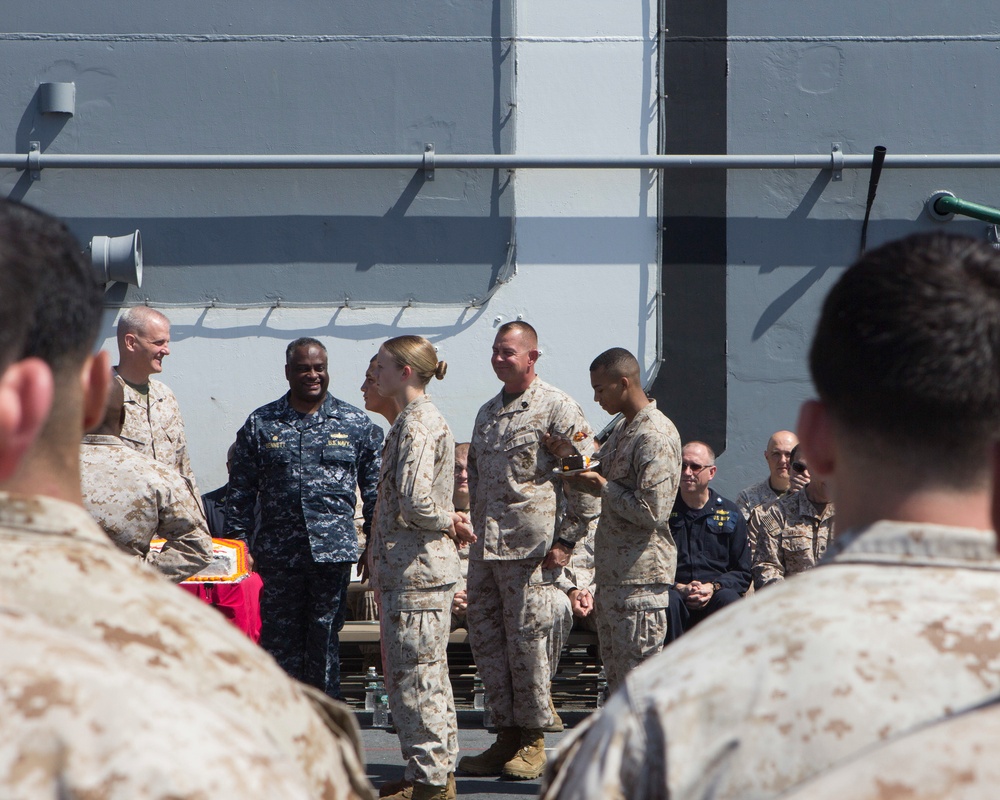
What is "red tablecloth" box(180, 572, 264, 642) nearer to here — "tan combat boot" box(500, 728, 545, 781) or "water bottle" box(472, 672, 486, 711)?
"tan combat boot" box(500, 728, 545, 781)

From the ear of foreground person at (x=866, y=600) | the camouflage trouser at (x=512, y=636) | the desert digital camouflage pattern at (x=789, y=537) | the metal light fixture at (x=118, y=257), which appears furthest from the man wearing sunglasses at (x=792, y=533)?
the ear of foreground person at (x=866, y=600)

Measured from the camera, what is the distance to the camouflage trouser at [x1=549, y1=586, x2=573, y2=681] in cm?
467

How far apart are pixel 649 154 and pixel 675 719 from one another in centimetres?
670

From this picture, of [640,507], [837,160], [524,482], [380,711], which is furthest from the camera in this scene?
[837,160]

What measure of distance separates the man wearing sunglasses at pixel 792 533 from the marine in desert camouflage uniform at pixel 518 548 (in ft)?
3.50

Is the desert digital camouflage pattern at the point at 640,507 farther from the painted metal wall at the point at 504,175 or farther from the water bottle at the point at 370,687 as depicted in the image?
the painted metal wall at the point at 504,175

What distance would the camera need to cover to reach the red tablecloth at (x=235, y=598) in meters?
4.73

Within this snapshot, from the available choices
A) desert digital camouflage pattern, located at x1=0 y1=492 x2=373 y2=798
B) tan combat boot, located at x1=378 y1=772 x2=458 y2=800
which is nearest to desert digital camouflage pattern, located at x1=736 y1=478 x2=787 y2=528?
tan combat boot, located at x1=378 y1=772 x2=458 y2=800

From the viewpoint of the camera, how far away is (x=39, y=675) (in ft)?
2.28

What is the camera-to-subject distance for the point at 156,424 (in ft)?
16.0

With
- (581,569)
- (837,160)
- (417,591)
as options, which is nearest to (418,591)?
(417,591)

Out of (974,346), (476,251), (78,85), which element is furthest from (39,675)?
(78,85)

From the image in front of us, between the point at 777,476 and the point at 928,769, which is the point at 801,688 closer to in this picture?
the point at 928,769

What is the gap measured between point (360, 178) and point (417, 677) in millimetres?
3963
